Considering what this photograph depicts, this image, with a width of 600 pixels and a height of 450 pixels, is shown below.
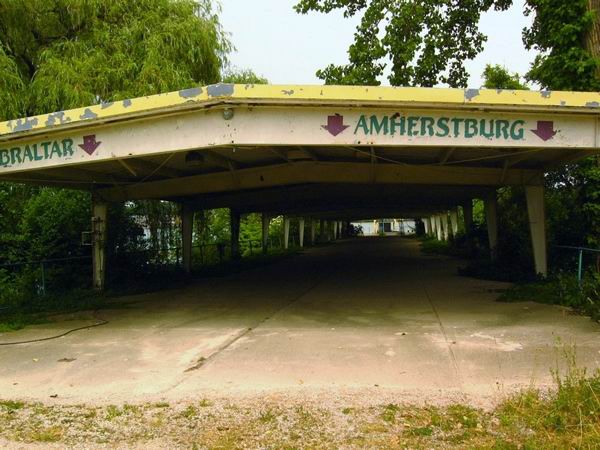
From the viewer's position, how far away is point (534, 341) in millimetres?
7316

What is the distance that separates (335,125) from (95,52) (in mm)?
10586

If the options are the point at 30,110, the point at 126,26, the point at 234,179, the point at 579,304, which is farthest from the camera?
the point at 126,26

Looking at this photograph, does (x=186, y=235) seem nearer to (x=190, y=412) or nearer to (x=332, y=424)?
(x=190, y=412)

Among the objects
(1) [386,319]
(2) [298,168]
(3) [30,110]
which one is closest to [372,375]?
(1) [386,319]

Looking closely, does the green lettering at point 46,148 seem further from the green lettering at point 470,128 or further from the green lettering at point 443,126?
the green lettering at point 470,128

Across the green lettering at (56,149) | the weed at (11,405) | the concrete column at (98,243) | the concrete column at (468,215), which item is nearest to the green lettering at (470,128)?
the green lettering at (56,149)

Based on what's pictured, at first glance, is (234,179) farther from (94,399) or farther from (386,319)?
(94,399)

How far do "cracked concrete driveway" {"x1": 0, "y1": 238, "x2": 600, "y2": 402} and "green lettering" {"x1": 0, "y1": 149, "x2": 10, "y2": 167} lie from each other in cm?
306

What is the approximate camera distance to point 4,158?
10133 millimetres

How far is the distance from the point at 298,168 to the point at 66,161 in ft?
17.0

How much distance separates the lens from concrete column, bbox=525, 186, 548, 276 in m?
13.0

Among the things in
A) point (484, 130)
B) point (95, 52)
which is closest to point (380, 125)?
point (484, 130)

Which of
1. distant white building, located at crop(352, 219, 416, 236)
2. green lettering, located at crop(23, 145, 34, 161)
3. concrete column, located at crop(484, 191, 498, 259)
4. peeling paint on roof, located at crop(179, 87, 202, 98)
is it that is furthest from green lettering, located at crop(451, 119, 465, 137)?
distant white building, located at crop(352, 219, 416, 236)

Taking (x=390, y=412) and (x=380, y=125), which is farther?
(x=380, y=125)
